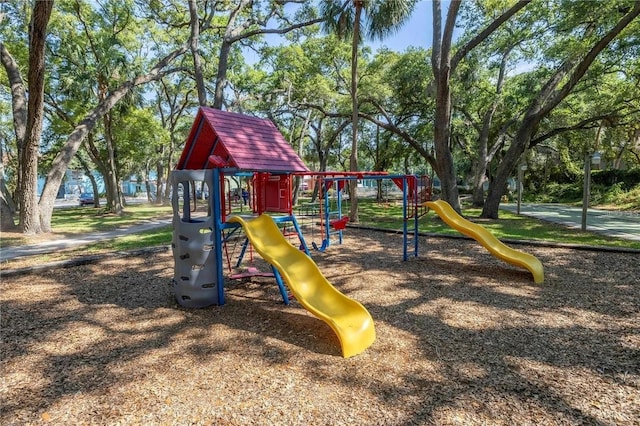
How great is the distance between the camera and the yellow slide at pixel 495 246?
6.18 metres

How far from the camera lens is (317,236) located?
11672 mm

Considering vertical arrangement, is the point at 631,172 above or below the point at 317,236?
above

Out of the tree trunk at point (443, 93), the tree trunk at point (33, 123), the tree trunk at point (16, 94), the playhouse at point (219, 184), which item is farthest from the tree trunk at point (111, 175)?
the tree trunk at point (443, 93)

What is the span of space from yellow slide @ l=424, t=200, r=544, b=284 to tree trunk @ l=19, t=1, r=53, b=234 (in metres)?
11.3

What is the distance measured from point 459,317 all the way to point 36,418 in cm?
426

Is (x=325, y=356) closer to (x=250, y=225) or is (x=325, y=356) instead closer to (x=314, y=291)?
(x=314, y=291)

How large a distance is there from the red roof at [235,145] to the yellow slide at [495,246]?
129 inches

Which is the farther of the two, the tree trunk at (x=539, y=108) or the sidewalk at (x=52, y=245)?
the tree trunk at (x=539, y=108)

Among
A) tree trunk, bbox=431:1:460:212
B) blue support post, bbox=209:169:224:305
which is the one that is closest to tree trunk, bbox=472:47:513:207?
tree trunk, bbox=431:1:460:212

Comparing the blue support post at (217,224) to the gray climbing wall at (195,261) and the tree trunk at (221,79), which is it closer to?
the gray climbing wall at (195,261)

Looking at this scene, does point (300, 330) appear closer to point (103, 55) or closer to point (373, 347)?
point (373, 347)

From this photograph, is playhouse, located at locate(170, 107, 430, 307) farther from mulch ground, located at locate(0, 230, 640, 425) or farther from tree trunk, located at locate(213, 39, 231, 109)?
tree trunk, located at locate(213, 39, 231, 109)

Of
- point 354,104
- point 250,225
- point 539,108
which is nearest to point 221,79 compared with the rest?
point 354,104

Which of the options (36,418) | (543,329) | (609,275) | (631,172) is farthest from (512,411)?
(631,172)
